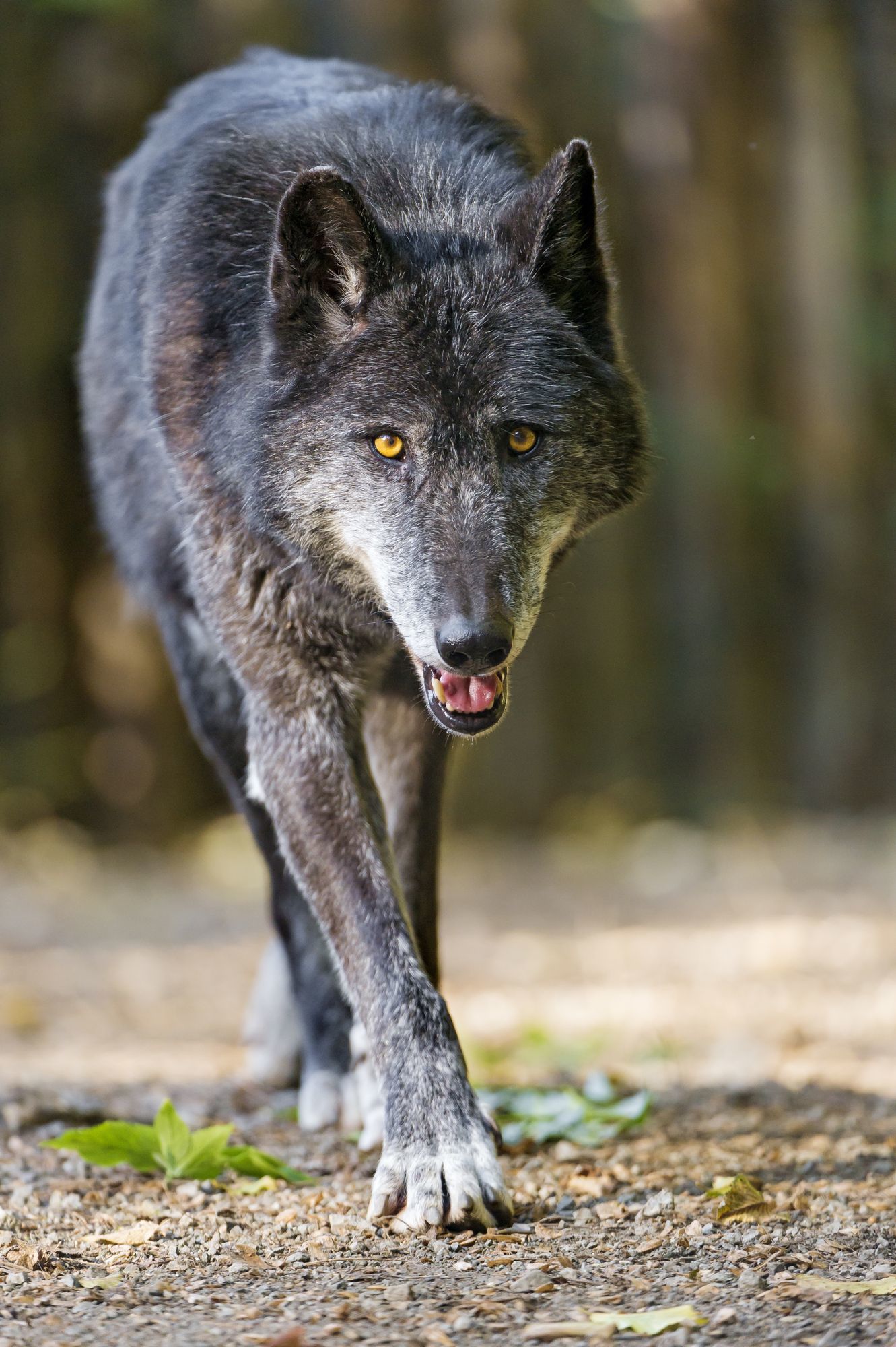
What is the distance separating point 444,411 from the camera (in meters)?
3.63

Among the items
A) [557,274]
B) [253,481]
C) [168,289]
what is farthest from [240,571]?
[557,274]

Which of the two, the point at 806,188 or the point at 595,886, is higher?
the point at 806,188

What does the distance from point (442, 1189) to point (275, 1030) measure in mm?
2115

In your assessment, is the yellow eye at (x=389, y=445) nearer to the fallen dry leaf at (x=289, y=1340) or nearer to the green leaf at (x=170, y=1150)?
the green leaf at (x=170, y=1150)

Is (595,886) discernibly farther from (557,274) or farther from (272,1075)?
Result: (557,274)

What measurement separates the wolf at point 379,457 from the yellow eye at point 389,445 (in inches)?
0.6

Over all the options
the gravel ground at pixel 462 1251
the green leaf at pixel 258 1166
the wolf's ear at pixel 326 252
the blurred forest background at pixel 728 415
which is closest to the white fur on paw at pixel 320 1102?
the gravel ground at pixel 462 1251

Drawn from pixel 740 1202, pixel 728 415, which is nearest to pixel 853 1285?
pixel 740 1202

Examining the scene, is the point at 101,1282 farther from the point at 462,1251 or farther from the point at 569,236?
the point at 569,236

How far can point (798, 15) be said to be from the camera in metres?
13.3

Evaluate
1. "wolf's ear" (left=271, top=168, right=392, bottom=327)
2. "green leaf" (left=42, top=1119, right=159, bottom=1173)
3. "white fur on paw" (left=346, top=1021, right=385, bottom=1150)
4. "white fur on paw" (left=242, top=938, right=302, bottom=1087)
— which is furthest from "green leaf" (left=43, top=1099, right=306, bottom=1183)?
"wolf's ear" (left=271, top=168, right=392, bottom=327)

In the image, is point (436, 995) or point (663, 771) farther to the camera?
point (663, 771)

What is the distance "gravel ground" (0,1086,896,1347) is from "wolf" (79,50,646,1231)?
240 mm

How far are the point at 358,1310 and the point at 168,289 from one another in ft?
8.73
